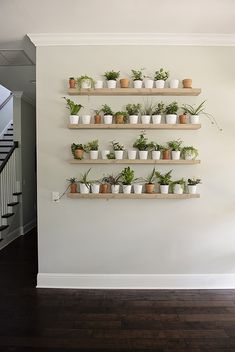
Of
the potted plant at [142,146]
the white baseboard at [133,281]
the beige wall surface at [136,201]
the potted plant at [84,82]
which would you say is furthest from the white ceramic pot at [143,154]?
the white baseboard at [133,281]

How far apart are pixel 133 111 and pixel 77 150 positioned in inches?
30.6

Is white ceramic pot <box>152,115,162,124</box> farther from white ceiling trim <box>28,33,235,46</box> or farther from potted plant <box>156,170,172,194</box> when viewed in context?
white ceiling trim <box>28,33,235,46</box>

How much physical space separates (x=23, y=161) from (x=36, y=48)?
290cm

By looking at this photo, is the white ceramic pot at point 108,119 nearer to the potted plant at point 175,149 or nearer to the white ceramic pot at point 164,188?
the potted plant at point 175,149

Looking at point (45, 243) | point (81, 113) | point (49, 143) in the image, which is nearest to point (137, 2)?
point (81, 113)

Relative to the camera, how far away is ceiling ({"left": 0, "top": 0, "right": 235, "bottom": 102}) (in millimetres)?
2420

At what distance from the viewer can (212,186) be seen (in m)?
3.11

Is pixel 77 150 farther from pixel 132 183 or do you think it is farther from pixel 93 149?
pixel 132 183

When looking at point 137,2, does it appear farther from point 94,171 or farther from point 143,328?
point 143,328

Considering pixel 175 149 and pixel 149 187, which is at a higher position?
pixel 175 149

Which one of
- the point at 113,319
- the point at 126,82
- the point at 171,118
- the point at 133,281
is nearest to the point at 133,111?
the point at 126,82

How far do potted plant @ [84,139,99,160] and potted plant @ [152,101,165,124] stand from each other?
71cm

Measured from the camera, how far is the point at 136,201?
122 inches

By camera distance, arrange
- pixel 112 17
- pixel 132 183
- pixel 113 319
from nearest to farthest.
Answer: pixel 113 319 < pixel 112 17 < pixel 132 183
